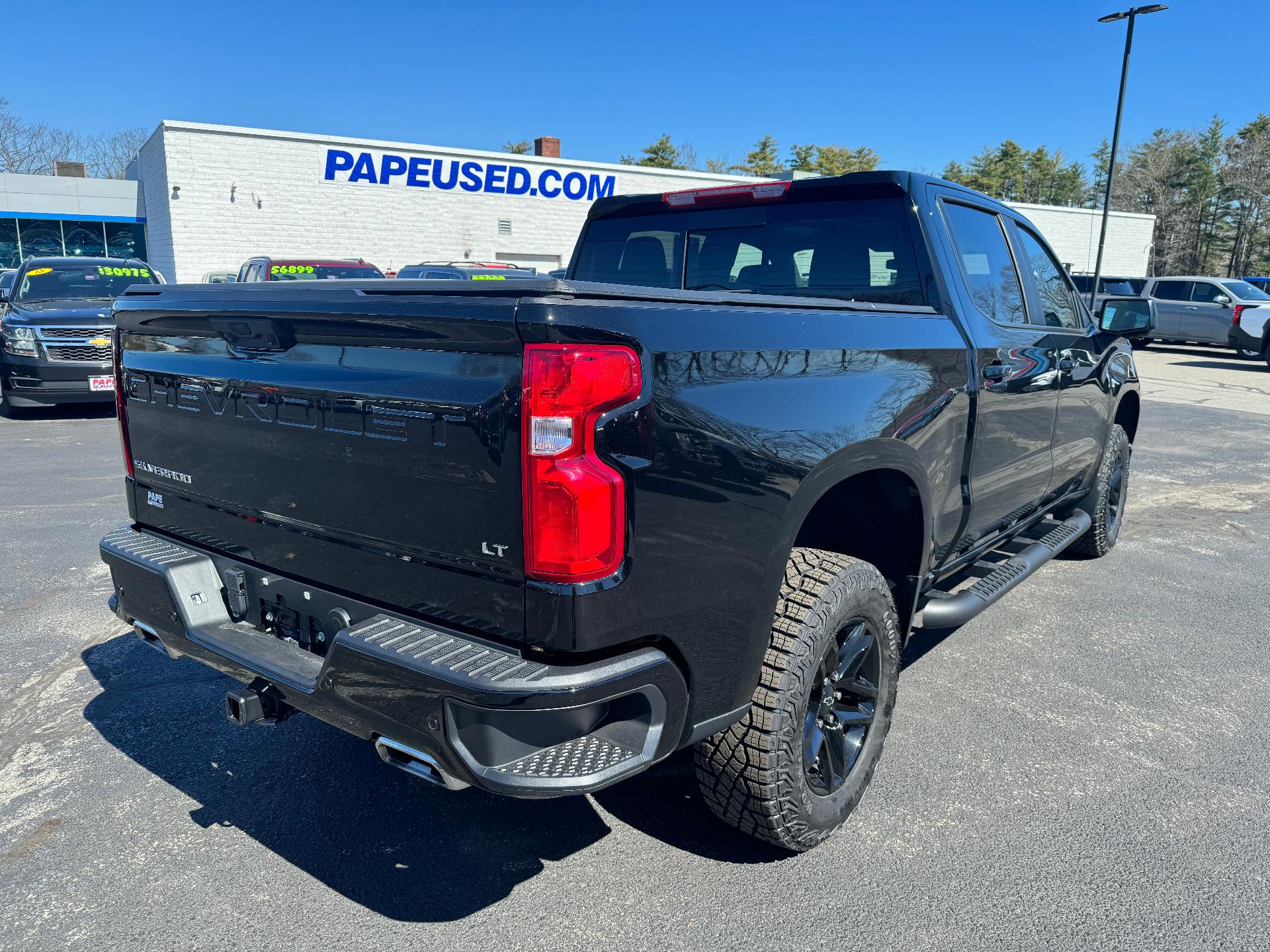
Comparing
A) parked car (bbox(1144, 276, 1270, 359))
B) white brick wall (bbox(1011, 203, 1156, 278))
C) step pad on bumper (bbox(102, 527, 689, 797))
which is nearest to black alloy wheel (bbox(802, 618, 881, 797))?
step pad on bumper (bbox(102, 527, 689, 797))

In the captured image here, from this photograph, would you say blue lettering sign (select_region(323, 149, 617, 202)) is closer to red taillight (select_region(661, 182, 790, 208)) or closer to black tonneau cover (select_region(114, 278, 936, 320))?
red taillight (select_region(661, 182, 790, 208))

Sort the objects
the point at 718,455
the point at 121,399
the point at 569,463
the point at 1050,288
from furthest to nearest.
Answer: the point at 1050,288, the point at 121,399, the point at 718,455, the point at 569,463

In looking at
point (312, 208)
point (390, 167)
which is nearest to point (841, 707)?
point (312, 208)

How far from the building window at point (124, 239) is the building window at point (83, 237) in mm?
199

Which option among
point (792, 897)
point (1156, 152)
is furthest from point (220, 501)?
point (1156, 152)

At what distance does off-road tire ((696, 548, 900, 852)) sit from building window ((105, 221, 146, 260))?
33624mm

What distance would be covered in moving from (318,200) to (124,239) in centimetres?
1278

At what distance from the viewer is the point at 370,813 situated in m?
2.89

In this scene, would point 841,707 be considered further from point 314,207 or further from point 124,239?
point 124,239

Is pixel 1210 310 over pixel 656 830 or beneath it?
over

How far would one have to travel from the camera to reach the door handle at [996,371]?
3414 millimetres

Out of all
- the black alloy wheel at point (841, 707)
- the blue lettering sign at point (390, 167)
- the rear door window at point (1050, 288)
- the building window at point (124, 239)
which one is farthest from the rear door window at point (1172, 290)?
the building window at point (124, 239)

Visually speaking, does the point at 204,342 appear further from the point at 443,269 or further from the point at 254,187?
the point at 254,187

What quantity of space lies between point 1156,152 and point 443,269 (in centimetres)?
6859
